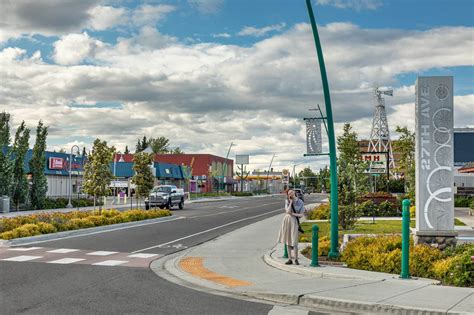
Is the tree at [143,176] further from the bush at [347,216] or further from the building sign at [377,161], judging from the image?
the building sign at [377,161]

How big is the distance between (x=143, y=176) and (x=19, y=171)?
11.2 m

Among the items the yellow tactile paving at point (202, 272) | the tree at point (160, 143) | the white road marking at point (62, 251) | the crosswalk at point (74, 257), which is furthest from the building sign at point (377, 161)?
A: the tree at point (160, 143)

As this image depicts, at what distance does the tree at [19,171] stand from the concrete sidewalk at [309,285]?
97.0 feet

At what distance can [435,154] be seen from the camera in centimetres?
1471

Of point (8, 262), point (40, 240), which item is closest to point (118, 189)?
point (40, 240)

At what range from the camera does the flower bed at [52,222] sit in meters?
20.7

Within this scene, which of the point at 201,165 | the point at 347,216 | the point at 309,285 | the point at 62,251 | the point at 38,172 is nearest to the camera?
the point at 309,285

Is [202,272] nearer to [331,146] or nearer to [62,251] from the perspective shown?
[331,146]

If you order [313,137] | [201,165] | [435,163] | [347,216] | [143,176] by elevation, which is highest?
[201,165]

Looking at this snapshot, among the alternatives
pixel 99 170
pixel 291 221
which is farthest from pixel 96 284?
pixel 99 170

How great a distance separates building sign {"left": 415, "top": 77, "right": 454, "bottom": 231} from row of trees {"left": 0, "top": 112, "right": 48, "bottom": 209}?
33.5m

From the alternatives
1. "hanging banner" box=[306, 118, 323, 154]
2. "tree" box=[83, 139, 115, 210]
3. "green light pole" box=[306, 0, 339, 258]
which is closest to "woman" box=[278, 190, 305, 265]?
"green light pole" box=[306, 0, 339, 258]

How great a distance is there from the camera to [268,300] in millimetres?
10367

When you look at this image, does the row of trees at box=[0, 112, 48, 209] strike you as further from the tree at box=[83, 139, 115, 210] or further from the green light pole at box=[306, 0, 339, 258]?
the green light pole at box=[306, 0, 339, 258]
